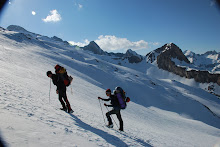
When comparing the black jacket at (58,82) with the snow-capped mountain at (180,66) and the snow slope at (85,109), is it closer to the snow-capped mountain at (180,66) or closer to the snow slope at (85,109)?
the snow slope at (85,109)

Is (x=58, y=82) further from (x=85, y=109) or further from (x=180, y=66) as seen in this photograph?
(x=180, y=66)

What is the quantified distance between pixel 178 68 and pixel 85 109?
119948 mm

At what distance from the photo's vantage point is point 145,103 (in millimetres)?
38938

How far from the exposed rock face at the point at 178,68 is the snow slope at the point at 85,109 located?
41495 mm

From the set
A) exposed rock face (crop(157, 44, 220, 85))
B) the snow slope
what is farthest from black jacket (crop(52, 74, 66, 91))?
exposed rock face (crop(157, 44, 220, 85))

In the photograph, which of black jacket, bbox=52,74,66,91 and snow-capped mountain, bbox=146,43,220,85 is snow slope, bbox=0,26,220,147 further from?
snow-capped mountain, bbox=146,43,220,85

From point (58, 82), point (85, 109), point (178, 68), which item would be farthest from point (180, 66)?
point (58, 82)

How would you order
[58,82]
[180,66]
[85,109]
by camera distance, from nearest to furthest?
[58,82], [85,109], [180,66]

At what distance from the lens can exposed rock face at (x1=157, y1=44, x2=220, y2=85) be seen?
9343 centimetres

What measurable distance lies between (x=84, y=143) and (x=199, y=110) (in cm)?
5044

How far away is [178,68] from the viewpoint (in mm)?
111250

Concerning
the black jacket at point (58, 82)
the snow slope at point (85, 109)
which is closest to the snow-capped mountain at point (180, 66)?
the snow slope at point (85, 109)

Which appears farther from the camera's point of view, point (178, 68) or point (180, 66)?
point (178, 68)

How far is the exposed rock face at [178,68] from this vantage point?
307 ft
